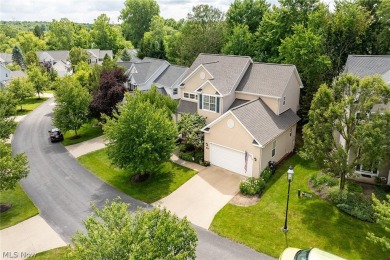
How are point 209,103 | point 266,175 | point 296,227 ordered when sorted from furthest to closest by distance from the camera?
point 209,103, point 266,175, point 296,227

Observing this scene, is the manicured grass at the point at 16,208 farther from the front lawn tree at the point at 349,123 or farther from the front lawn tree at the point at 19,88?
the front lawn tree at the point at 19,88

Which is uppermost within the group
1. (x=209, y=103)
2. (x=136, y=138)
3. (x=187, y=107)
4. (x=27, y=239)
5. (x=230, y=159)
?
(x=209, y=103)

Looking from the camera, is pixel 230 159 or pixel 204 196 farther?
pixel 230 159

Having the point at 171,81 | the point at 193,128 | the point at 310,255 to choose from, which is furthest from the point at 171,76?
the point at 310,255

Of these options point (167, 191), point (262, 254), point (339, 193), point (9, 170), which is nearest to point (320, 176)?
point (339, 193)

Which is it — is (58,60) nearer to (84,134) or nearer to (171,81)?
(84,134)

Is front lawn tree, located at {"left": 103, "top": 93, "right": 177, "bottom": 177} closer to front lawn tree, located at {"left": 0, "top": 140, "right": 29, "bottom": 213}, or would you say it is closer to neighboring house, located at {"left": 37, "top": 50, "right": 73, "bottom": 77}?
front lawn tree, located at {"left": 0, "top": 140, "right": 29, "bottom": 213}

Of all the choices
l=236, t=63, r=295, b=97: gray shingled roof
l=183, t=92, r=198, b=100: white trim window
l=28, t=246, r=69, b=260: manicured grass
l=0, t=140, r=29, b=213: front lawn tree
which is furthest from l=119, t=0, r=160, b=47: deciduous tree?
l=28, t=246, r=69, b=260: manicured grass

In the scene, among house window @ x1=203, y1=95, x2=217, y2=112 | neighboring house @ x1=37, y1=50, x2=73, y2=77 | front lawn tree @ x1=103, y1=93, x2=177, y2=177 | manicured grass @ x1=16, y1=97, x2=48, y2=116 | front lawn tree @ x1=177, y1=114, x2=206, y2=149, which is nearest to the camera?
front lawn tree @ x1=103, y1=93, x2=177, y2=177
